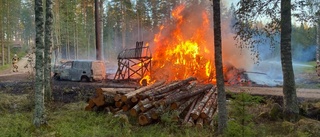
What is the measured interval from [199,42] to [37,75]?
51.2 ft

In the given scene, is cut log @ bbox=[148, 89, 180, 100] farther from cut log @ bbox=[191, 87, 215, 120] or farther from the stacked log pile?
cut log @ bbox=[191, 87, 215, 120]

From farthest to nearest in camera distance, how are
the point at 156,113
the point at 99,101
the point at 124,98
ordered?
the point at 99,101 → the point at 124,98 → the point at 156,113

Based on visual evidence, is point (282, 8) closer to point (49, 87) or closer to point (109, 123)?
point (109, 123)

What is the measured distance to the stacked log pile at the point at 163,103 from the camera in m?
9.02

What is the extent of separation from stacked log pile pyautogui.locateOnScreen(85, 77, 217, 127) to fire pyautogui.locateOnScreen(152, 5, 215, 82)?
867 centimetres

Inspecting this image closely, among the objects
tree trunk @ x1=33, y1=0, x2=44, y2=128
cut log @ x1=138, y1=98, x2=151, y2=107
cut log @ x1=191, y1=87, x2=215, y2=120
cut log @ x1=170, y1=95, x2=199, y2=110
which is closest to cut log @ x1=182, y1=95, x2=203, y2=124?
cut log @ x1=170, y1=95, x2=199, y2=110

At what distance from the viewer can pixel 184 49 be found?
71.7 feet

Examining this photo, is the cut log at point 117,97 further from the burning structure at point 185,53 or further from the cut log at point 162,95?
the burning structure at point 185,53

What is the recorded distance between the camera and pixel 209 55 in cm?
2181

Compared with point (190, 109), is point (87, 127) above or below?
below

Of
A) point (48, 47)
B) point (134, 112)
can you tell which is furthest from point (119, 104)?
point (48, 47)

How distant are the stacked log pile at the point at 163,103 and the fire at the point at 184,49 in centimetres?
867

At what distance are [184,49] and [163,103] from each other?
12894mm

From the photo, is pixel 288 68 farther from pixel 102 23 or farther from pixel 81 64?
pixel 102 23
